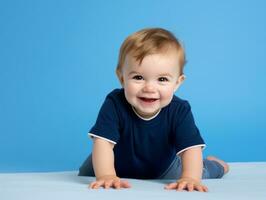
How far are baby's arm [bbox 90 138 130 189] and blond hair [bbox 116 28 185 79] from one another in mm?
242

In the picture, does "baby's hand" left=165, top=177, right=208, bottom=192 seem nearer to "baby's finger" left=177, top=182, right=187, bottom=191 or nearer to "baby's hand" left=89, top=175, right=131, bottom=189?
"baby's finger" left=177, top=182, right=187, bottom=191

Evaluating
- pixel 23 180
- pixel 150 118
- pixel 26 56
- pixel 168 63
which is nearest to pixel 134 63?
pixel 168 63

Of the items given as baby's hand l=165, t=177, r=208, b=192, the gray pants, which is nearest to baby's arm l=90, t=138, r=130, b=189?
baby's hand l=165, t=177, r=208, b=192

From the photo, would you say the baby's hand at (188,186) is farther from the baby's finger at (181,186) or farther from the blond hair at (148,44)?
the blond hair at (148,44)

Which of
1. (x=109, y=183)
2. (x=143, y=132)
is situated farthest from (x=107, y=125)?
(x=109, y=183)

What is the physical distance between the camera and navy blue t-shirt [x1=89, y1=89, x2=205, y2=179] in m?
1.91

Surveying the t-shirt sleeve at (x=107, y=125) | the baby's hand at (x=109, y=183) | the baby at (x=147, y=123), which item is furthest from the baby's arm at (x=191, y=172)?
the t-shirt sleeve at (x=107, y=125)

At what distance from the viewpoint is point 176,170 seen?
84.9 inches

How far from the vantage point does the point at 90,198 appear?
61.2 inches

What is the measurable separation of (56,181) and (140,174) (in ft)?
1.20

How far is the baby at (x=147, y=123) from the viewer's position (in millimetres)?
1786

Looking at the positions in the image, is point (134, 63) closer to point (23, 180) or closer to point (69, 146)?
point (23, 180)

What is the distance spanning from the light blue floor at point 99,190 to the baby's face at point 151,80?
0.27m

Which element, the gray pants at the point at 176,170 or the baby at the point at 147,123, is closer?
the baby at the point at 147,123
